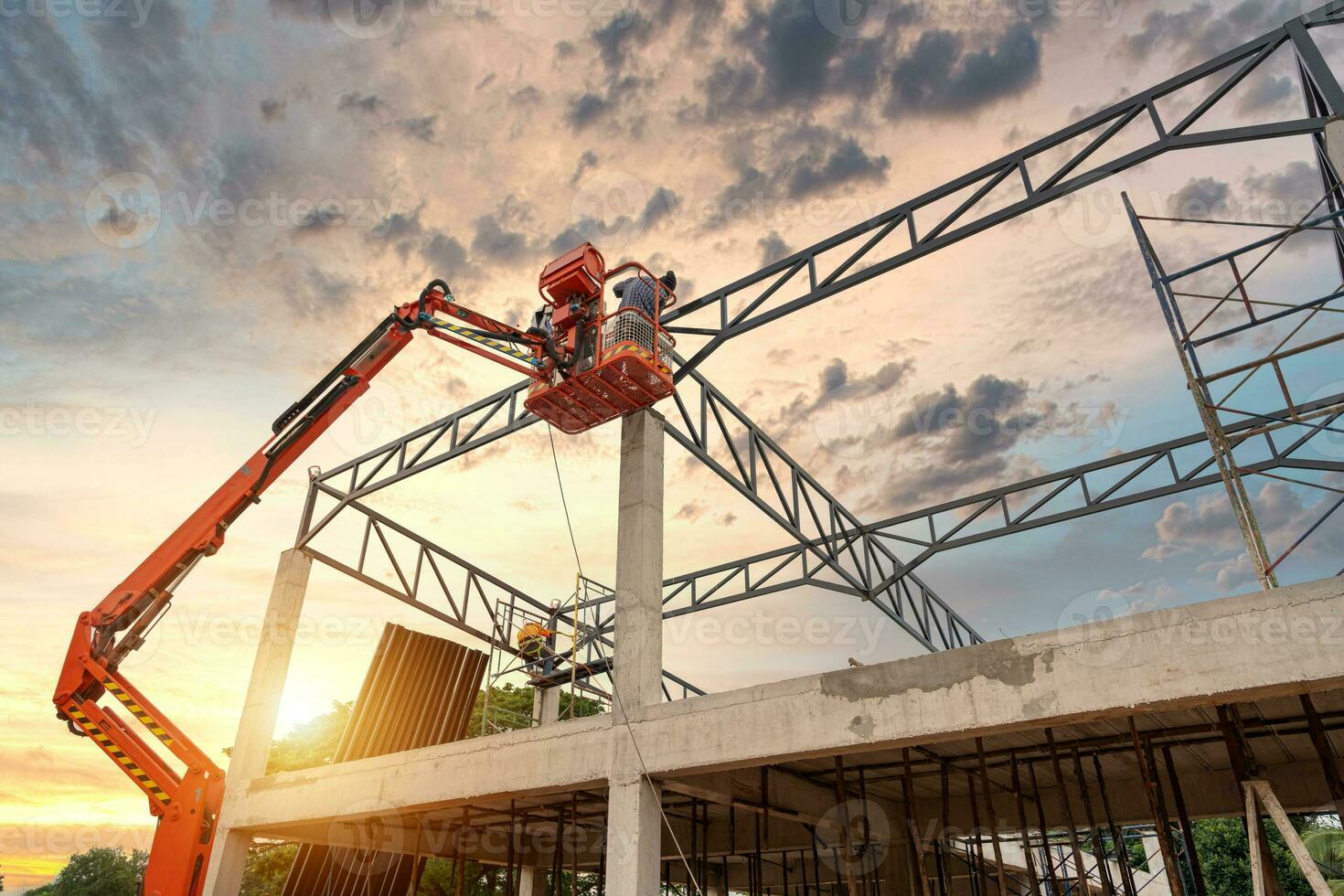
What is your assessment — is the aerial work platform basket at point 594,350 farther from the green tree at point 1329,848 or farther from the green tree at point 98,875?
the green tree at point 98,875

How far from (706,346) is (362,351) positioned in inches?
298

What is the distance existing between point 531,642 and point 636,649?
1357 centimetres

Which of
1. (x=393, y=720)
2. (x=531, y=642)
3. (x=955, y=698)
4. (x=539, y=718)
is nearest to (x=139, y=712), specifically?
(x=393, y=720)

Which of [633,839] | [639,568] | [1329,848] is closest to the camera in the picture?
[633,839]

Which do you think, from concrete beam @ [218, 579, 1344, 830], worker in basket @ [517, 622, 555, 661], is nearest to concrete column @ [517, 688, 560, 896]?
worker in basket @ [517, 622, 555, 661]

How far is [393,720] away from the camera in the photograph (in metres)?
21.3

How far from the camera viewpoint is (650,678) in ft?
39.3

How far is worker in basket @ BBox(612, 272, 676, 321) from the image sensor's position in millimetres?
14547

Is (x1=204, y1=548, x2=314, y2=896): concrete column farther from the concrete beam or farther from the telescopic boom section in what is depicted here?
the concrete beam

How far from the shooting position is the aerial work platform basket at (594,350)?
44.5 ft

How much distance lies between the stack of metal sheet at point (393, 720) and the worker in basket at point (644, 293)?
471 inches

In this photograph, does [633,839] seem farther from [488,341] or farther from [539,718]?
[539,718]

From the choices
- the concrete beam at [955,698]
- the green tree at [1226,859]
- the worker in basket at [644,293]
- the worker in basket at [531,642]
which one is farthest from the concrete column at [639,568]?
the green tree at [1226,859]

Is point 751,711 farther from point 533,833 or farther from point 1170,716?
point 533,833
